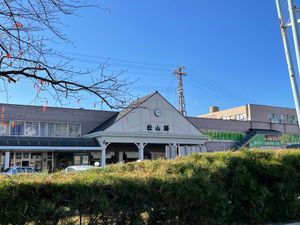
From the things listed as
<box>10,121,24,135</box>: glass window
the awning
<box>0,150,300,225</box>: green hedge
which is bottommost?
<box>0,150,300,225</box>: green hedge

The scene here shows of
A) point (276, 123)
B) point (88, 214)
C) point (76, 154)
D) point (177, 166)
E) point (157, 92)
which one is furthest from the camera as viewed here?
point (276, 123)

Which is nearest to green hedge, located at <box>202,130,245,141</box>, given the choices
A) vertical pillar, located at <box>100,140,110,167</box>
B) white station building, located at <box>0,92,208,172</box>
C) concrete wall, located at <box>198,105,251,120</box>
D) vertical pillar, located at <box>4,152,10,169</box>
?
white station building, located at <box>0,92,208,172</box>

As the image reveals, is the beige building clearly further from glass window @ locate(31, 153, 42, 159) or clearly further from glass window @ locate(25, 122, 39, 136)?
glass window @ locate(25, 122, 39, 136)

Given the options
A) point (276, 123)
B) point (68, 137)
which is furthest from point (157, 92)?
point (276, 123)

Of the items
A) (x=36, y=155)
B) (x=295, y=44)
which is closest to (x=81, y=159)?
(x=36, y=155)

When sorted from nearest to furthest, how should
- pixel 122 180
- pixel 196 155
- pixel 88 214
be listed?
1. pixel 88 214
2. pixel 122 180
3. pixel 196 155

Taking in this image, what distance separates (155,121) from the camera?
37.6 meters

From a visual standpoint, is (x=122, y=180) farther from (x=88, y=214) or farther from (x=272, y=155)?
(x=272, y=155)

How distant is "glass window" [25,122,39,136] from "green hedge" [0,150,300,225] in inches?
1061

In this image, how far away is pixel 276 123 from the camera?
5762 cm

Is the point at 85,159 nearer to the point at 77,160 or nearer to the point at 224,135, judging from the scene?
the point at 77,160

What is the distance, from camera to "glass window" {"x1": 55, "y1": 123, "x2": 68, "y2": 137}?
35.9 m

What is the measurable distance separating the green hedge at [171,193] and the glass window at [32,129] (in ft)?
88.4

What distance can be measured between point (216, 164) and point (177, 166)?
881mm
